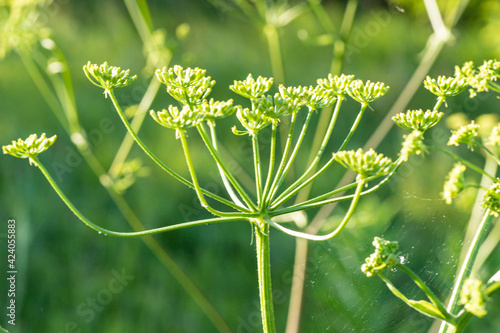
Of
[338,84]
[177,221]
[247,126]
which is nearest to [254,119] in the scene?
[247,126]

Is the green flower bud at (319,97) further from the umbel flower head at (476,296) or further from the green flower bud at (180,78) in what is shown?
the umbel flower head at (476,296)

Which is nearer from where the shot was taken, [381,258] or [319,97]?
[381,258]

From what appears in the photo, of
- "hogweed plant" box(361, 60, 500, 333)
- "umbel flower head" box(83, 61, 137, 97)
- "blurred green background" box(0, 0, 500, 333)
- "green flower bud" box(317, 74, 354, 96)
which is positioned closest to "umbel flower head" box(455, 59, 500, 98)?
"hogweed plant" box(361, 60, 500, 333)

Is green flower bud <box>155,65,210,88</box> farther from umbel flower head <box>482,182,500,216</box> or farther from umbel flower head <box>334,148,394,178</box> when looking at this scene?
umbel flower head <box>482,182,500,216</box>

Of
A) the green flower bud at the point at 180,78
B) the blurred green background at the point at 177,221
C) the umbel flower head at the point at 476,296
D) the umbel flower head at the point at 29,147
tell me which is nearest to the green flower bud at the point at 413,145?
the umbel flower head at the point at 476,296

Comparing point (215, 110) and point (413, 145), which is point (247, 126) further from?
point (413, 145)
